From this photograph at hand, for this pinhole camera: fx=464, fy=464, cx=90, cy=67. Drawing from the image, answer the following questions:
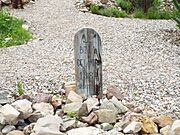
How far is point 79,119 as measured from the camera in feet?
13.9

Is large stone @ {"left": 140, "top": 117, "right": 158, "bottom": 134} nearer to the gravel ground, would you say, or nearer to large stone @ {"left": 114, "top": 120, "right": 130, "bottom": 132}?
large stone @ {"left": 114, "top": 120, "right": 130, "bottom": 132}

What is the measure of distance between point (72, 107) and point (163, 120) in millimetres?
845

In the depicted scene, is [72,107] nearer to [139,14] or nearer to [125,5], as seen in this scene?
[139,14]

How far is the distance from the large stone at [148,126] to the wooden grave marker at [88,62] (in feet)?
2.36

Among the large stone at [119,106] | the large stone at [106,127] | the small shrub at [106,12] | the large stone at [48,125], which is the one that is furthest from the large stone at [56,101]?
the small shrub at [106,12]

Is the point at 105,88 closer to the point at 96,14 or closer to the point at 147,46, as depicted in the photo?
the point at 147,46

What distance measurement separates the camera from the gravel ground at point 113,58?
5.07 m

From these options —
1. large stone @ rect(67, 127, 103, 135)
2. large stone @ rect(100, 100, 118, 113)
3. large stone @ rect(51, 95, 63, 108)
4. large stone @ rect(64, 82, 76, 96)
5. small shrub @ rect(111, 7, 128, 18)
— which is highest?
small shrub @ rect(111, 7, 128, 18)

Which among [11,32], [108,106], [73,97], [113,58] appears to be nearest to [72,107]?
[73,97]

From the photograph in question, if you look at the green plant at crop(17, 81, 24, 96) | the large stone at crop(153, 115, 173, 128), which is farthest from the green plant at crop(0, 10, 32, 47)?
the large stone at crop(153, 115, 173, 128)

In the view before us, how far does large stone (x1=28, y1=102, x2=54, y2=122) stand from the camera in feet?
14.0

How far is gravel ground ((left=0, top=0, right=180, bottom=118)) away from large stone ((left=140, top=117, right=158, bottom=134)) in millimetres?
429

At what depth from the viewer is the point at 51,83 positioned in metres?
5.21

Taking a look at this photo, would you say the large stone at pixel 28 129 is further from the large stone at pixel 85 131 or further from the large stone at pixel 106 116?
the large stone at pixel 106 116
